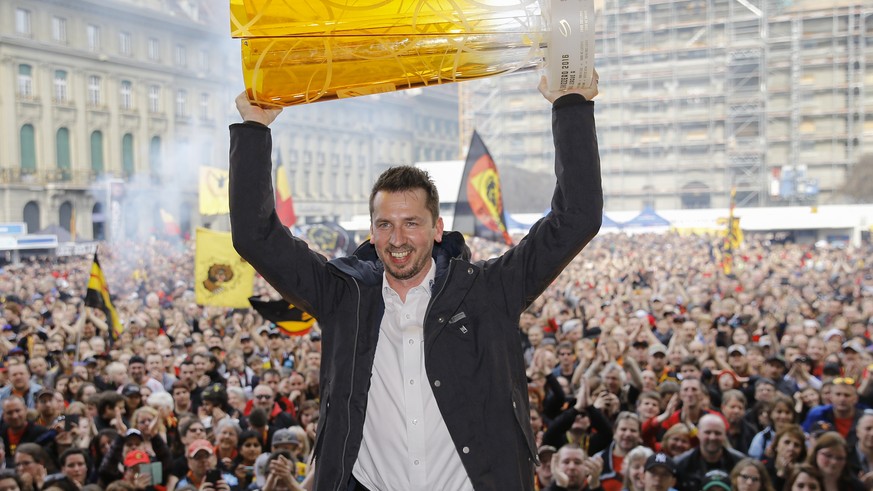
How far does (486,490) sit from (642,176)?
186 feet

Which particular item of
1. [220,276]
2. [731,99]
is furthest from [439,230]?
[731,99]

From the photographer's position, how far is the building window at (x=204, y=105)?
4600cm

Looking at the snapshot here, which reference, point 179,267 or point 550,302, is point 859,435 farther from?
point 179,267

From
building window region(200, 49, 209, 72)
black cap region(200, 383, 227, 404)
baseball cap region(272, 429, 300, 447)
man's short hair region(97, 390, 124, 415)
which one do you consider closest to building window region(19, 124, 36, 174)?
building window region(200, 49, 209, 72)

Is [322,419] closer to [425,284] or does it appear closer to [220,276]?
[425,284]

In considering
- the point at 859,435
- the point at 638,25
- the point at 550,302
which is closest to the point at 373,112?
the point at 638,25

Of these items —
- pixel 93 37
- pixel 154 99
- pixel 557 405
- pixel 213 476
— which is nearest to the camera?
pixel 213 476

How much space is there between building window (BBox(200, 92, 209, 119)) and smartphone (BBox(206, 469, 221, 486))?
137 feet

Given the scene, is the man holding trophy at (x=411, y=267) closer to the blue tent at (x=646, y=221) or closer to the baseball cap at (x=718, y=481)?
the baseball cap at (x=718, y=481)

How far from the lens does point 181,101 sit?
45938 mm

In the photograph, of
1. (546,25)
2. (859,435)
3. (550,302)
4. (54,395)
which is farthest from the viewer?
(550,302)

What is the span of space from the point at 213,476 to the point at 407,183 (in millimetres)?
3901

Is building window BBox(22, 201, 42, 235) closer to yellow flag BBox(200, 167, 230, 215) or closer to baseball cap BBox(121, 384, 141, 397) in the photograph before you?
yellow flag BBox(200, 167, 230, 215)

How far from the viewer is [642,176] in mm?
57781
